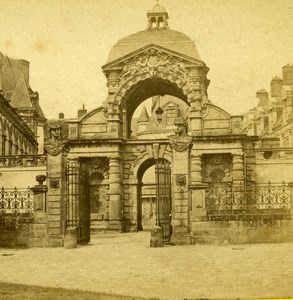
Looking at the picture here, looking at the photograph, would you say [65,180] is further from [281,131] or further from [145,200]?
[145,200]

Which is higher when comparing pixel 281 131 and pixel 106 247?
pixel 281 131

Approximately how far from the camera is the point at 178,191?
21781 mm

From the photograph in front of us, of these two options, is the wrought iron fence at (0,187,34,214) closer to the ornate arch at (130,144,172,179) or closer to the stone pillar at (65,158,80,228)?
the stone pillar at (65,158,80,228)

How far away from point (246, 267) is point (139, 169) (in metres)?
22.6

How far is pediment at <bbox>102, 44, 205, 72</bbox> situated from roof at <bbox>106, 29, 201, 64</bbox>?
73 cm

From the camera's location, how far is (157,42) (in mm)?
36469

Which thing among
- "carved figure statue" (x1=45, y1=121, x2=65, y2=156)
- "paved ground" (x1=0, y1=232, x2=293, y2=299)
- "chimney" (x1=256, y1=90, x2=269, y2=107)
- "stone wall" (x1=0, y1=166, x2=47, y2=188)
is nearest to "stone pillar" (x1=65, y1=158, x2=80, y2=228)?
"carved figure statue" (x1=45, y1=121, x2=65, y2=156)

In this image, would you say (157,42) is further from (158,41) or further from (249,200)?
(249,200)

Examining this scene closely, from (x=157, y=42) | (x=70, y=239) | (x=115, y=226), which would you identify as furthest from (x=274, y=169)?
(x=70, y=239)

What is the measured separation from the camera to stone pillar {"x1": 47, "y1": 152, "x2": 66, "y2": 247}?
21.7 meters

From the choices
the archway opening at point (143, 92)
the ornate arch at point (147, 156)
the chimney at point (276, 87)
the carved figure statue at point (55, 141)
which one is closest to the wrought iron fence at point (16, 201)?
the carved figure statue at point (55, 141)

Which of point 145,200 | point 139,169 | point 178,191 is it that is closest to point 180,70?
point 139,169

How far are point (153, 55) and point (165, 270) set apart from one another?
75.4 feet

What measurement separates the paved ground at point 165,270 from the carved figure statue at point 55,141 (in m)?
4.05
